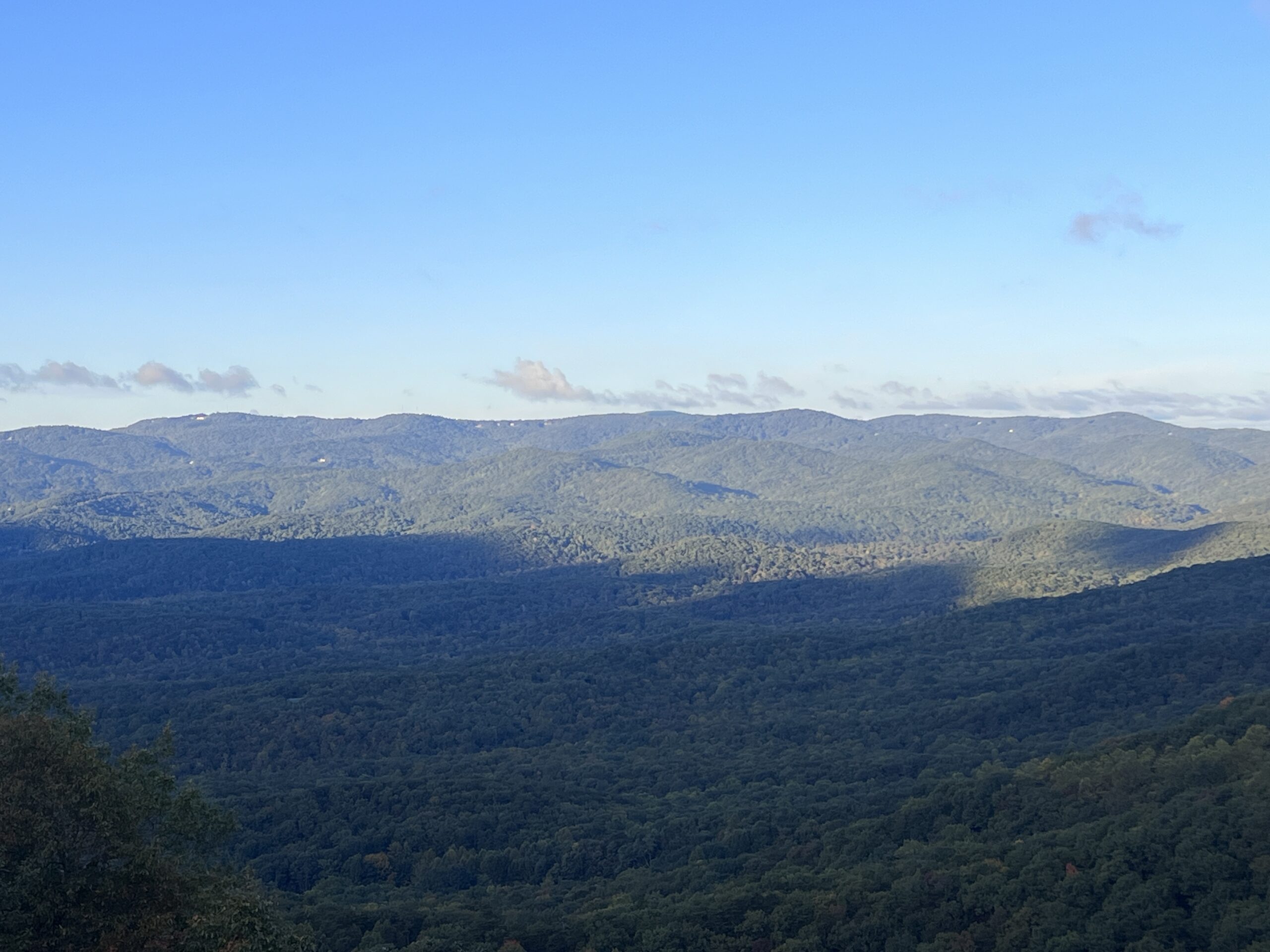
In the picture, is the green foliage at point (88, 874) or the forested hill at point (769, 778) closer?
the green foliage at point (88, 874)

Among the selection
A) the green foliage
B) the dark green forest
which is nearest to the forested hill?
the dark green forest

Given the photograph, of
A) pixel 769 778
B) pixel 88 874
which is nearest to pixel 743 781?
pixel 769 778

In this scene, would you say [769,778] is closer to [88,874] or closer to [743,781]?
[743,781]

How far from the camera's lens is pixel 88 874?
112 feet

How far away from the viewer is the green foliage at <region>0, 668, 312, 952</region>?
1225 inches

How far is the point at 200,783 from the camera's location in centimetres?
10600

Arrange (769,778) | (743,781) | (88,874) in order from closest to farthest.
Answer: (88,874) < (769,778) < (743,781)

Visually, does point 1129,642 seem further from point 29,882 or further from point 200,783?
point 29,882

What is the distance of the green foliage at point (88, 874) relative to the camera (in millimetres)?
31109

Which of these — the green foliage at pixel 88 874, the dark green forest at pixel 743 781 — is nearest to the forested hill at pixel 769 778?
the dark green forest at pixel 743 781

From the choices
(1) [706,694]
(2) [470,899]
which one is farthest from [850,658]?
(2) [470,899]

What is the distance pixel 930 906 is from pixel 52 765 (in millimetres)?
42018

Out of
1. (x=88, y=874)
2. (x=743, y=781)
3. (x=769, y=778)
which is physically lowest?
(x=743, y=781)

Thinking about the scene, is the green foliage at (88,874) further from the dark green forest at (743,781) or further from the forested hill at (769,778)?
the forested hill at (769,778)
